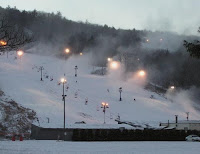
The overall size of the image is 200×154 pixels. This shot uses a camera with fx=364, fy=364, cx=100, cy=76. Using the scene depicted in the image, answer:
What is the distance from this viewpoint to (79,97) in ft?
287

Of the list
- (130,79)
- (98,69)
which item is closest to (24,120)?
(130,79)

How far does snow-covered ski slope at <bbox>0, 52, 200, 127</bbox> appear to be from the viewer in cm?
7281

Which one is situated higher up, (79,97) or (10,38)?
(79,97)

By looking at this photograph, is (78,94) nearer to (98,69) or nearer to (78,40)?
(98,69)

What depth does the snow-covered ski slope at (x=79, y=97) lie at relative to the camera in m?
72.8

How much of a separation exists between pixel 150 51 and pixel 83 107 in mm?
118014

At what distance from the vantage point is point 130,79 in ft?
413

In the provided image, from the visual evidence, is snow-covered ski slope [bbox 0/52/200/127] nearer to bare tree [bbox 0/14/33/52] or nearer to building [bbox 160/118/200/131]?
building [bbox 160/118/200/131]
